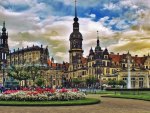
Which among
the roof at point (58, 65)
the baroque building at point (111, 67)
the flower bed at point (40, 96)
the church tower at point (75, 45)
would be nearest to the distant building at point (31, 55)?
the roof at point (58, 65)

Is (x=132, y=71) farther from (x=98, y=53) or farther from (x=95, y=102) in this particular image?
(x=95, y=102)

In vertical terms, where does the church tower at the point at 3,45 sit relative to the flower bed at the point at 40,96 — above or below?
above

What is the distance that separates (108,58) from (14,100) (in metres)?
111

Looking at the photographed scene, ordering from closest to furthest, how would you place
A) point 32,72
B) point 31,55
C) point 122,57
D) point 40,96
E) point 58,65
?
point 40,96 < point 32,72 < point 122,57 < point 31,55 < point 58,65

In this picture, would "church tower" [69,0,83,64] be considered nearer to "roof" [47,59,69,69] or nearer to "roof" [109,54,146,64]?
"roof" [47,59,69,69]

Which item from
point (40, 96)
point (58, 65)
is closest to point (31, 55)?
point (58, 65)

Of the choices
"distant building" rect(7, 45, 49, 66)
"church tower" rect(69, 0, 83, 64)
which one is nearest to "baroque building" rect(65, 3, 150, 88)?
"church tower" rect(69, 0, 83, 64)

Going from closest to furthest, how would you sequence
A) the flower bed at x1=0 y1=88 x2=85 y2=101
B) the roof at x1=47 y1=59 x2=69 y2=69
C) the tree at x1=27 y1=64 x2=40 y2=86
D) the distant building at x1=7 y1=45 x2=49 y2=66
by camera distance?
the flower bed at x1=0 y1=88 x2=85 y2=101 < the tree at x1=27 y1=64 x2=40 y2=86 < the distant building at x1=7 y1=45 x2=49 y2=66 < the roof at x1=47 y1=59 x2=69 y2=69

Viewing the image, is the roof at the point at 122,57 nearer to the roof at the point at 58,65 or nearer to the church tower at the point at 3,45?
the roof at the point at 58,65

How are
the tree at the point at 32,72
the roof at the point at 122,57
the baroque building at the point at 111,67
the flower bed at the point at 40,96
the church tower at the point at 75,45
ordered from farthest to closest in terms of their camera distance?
1. the church tower at the point at 75,45
2. the roof at the point at 122,57
3. the baroque building at the point at 111,67
4. the tree at the point at 32,72
5. the flower bed at the point at 40,96

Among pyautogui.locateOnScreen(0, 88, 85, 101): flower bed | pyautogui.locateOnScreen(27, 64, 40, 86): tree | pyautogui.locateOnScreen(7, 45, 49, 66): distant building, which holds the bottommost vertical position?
pyautogui.locateOnScreen(0, 88, 85, 101): flower bed

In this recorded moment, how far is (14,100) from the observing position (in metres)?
32.2

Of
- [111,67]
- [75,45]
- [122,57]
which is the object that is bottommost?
[111,67]

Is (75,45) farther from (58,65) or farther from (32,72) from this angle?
(32,72)
